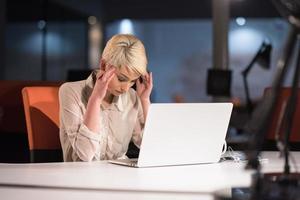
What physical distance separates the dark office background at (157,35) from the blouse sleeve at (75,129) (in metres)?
4.23

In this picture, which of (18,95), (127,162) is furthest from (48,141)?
(18,95)

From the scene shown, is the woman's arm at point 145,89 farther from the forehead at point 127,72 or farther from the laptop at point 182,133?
the laptop at point 182,133

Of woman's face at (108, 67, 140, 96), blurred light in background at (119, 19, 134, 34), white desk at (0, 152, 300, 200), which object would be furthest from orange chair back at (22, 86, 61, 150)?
blurred light in background at (119, 19, 134, 34)

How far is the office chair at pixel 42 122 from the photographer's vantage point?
7.30 feet

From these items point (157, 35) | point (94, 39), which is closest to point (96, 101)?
point (157, 35)

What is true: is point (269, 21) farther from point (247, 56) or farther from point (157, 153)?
point (157, 153)

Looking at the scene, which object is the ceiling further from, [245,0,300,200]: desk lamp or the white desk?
[245,0,300,200]: desk lamp

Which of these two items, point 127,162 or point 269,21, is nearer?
point 127,162

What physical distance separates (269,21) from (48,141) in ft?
15.6

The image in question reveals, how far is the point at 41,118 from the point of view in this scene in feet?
7.36

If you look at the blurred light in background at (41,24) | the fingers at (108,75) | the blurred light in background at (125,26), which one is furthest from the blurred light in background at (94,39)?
the fingers at (108,75)

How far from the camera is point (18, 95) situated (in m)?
3.11

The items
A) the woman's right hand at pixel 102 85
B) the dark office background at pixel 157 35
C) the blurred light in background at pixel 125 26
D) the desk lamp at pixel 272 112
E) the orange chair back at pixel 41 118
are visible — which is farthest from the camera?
the blurred light in background at pixel 125 26

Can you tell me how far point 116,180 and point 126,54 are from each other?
28.9 inches
